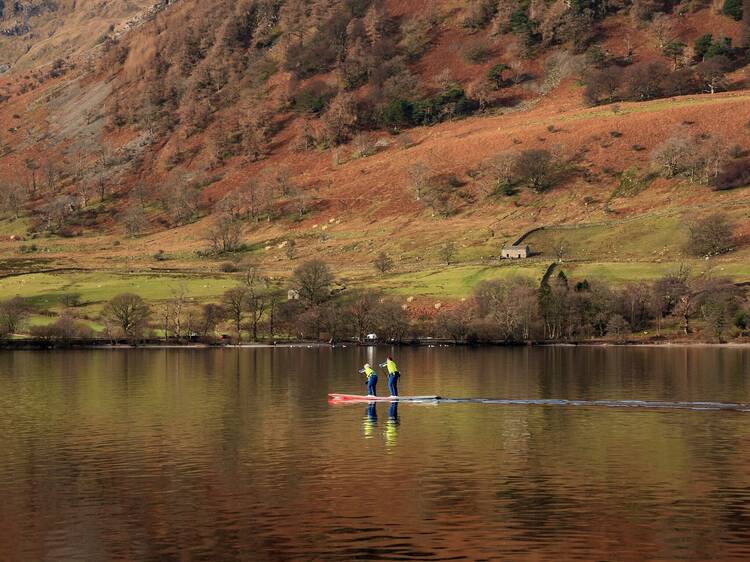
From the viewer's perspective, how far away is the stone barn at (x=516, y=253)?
599 feet

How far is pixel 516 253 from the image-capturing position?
183m

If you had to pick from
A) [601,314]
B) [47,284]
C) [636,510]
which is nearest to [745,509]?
[636,510]

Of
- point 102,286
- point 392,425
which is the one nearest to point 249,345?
point 102,286

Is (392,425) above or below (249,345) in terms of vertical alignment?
below

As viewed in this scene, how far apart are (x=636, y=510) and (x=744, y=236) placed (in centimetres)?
15088

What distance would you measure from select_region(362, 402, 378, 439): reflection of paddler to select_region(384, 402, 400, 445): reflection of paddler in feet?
2.42

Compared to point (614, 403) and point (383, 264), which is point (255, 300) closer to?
point (383, 264)

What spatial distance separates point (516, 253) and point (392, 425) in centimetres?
12785

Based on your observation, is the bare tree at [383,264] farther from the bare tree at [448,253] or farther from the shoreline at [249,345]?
the shoreline at [249,345]

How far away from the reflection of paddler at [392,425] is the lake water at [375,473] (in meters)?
0.36

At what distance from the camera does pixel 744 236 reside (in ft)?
583

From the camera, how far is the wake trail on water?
6316 centimetres

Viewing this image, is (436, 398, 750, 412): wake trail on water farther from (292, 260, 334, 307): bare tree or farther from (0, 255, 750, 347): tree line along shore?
(292, 260, 334, 307): bare tree

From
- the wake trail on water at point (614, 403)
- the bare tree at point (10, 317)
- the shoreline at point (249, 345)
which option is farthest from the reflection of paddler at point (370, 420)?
the bare tree at point (10, 317)
